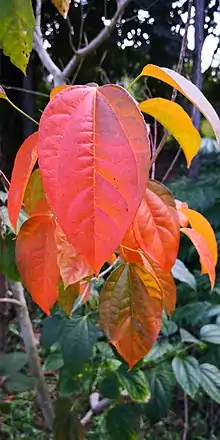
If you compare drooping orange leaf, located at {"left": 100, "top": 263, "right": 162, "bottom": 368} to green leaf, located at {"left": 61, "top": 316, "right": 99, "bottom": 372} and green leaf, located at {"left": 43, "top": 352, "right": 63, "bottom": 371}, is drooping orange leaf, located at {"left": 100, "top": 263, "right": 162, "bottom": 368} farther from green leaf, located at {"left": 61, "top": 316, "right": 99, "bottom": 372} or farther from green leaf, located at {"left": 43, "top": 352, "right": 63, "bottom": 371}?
green leaf, located at {"left": 43, "top": 352, "right": 63, "bottom": 371}

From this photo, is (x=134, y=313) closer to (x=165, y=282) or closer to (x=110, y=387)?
(x=165, y=282)

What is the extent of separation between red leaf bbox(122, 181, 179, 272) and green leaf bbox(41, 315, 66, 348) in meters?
0.58

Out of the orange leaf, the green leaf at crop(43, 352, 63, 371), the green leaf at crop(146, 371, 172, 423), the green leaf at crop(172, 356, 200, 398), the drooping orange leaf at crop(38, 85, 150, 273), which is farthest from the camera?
the green leaf at crop(43, 352, 63, 371)

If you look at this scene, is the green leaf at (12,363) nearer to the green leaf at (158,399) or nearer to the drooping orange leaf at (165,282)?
the green leaf at (158,399)

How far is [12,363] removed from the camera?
38.2 inches

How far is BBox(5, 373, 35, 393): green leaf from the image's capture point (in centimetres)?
93

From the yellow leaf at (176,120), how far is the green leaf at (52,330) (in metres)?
0.65

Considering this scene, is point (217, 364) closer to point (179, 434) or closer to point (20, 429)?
point (179, 434)

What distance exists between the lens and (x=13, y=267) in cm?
69

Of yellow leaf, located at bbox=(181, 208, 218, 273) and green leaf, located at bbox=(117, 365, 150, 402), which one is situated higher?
yellow leaf, located at bbox=(181, 208, 218, 273)

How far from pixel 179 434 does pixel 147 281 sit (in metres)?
1.13

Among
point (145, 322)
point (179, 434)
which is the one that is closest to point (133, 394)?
point (145, 322)

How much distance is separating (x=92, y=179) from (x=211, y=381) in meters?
0.73

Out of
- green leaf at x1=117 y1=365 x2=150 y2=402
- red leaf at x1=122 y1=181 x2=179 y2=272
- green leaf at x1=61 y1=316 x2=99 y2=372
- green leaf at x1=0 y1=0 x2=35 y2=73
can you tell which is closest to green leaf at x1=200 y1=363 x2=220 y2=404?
green leaf at x1=117 y1=365 x2=150 y2=402
